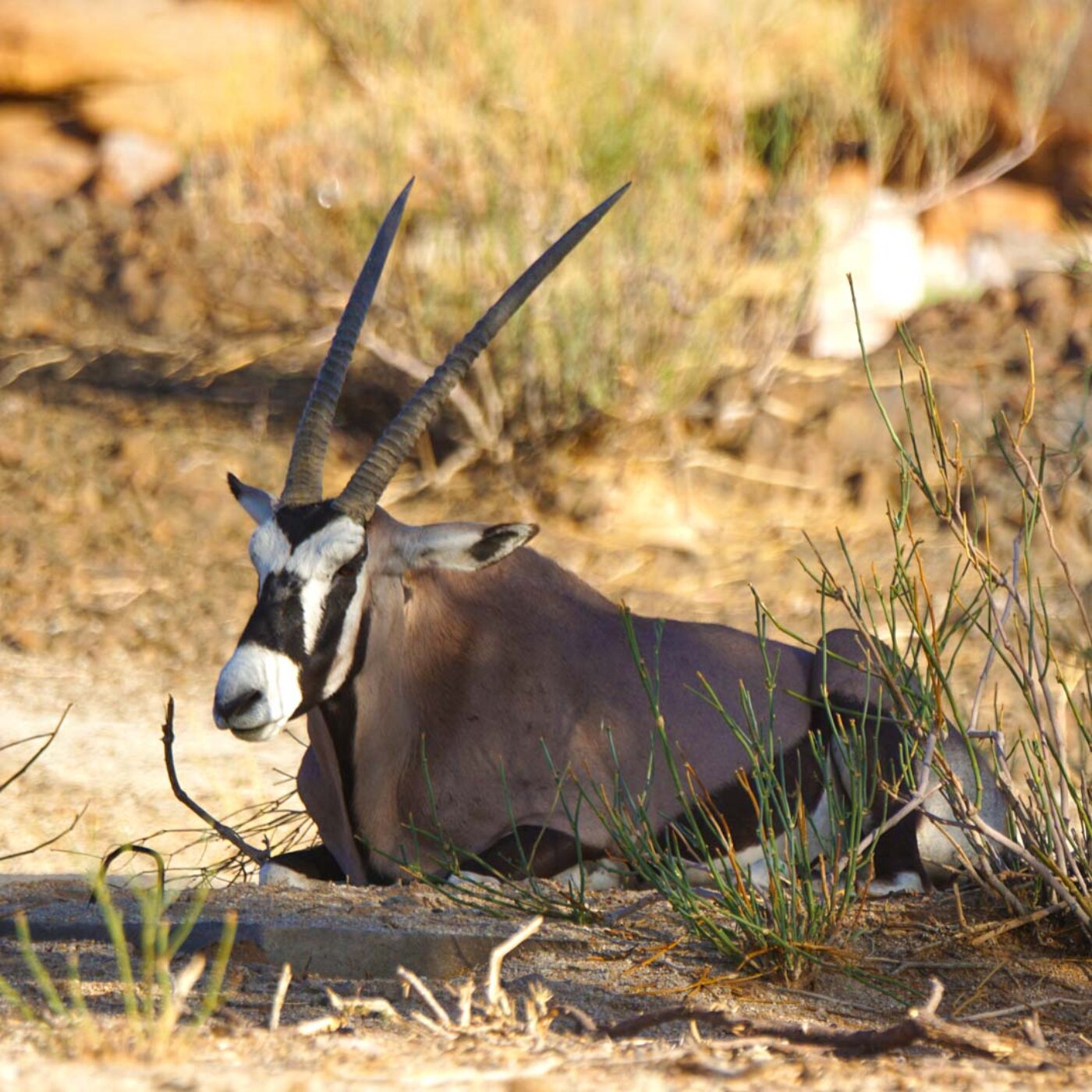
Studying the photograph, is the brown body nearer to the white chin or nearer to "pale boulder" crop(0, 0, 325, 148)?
the white chin

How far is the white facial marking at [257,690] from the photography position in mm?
3814

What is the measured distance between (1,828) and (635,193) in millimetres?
5944

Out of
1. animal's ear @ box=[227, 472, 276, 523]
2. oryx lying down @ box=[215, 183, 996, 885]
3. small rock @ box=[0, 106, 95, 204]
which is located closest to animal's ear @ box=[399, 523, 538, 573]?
oryx lying down @ box=[215, 183, 996, 885]

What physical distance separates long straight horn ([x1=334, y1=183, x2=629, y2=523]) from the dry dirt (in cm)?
103

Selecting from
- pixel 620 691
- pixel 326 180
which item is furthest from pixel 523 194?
pixel 620 691

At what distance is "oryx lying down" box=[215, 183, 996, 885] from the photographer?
4199 millimetres

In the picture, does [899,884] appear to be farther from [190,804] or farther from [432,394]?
[190,804]

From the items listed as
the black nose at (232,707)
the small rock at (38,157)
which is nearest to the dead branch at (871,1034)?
the black nose at (232,707)

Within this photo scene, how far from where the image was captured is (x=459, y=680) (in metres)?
4.53

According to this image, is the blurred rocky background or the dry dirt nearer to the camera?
the dry dirt

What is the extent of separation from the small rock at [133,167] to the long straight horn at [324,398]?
10.1 m

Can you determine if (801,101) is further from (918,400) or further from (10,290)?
(10,290)

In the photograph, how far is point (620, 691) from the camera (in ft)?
15.0

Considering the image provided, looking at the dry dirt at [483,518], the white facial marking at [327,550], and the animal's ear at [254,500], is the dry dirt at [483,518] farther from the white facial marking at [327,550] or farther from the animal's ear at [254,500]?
the animal's ear at [254,500]
